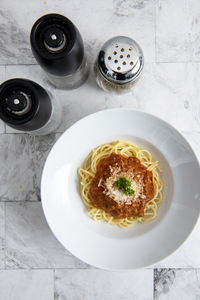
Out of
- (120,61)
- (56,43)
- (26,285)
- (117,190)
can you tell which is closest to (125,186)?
(117,190)

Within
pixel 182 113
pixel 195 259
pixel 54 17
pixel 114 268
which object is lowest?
pixel 195 259

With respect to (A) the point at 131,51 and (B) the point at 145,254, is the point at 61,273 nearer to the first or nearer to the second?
(B) the point at 145,254

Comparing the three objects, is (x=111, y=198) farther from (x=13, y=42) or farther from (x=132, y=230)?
(x=13, y=42)

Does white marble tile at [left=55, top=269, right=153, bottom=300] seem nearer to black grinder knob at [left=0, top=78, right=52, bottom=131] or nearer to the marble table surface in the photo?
the marble table surface

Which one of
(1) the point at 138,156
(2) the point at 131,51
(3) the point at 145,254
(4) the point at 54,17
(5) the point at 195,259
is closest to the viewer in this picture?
(4) the point at 54,17

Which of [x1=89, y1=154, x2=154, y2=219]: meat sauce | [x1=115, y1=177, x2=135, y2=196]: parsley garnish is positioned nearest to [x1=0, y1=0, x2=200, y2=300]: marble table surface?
[x1=89, y1=154, x2=154, y2=219]: meat sauce

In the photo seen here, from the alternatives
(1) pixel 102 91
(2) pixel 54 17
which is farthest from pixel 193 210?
(2) pixel 54 17
